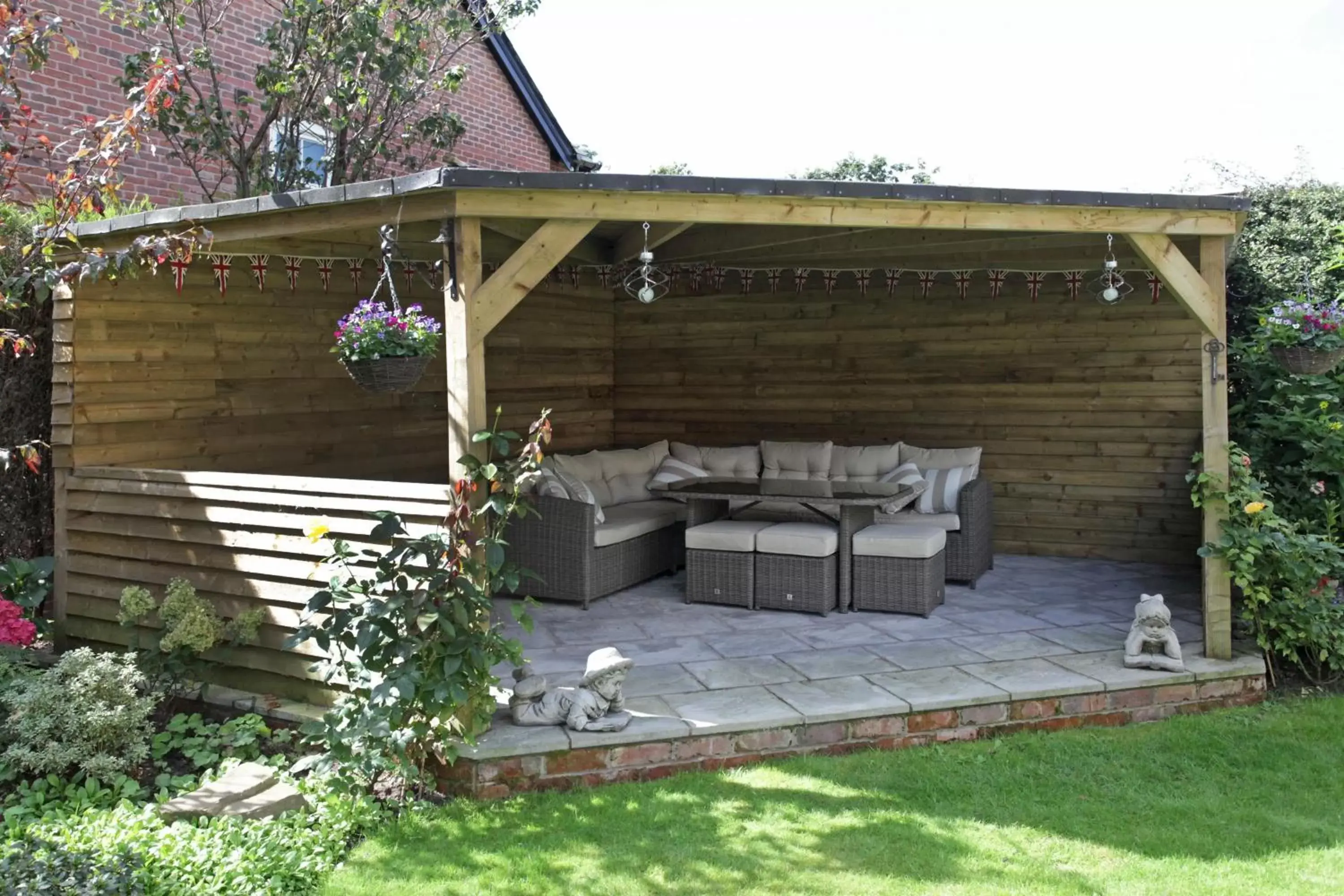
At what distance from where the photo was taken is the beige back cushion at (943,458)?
696 cm

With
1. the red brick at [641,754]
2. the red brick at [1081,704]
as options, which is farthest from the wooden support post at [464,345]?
the red brick at [1081,704]

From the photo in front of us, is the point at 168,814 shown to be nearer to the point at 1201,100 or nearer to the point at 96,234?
the point at 96,234

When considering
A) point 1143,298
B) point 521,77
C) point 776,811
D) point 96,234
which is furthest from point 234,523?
point 521,77

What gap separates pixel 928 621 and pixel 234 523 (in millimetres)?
3754

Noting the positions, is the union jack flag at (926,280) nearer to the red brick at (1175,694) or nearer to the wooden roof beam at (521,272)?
the red brick at (1175,694)

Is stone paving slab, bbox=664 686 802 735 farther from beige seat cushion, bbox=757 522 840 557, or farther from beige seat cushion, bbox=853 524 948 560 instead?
beige seat cushion, bbox=853 524 948 560

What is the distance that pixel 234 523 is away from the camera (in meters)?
4.64

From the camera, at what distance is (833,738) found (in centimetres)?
407

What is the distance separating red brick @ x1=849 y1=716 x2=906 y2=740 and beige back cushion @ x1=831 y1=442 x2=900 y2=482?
3.09m

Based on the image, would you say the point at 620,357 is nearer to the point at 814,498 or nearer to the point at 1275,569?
the point at 814,498

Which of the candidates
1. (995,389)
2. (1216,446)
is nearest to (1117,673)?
(1216,446)

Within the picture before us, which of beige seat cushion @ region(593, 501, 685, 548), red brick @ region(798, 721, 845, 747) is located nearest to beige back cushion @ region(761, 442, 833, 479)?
beige seat cushion @ region(593, 501, 685, 548)

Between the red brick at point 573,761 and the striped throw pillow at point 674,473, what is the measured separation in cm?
341

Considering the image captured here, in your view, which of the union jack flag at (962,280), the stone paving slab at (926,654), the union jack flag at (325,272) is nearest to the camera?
the stone paving slab at (926,654)
